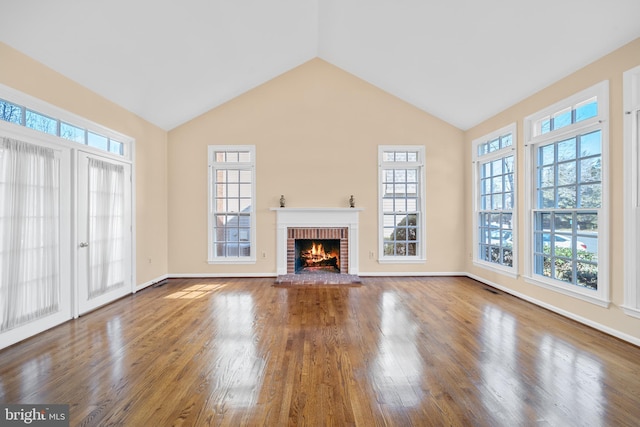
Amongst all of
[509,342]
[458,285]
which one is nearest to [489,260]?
[458,285]

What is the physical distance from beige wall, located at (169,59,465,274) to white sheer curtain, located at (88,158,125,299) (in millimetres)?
1381

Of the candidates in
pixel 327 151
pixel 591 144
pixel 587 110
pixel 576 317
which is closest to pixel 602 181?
pixel 591 144

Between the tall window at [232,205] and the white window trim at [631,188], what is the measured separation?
17.3 ft

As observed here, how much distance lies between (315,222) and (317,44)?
3294 millimetres

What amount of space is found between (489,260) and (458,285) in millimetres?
732

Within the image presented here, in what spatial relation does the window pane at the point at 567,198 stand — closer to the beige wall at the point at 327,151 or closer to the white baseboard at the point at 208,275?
the beige wall at the point at 327,151

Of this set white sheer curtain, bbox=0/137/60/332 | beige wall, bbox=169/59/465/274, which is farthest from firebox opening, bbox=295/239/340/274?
white sheer curtain, bbox=0/137/60/332

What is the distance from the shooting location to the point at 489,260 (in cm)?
532

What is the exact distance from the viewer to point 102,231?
417 centimetres

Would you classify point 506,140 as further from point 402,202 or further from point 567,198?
point 402,202

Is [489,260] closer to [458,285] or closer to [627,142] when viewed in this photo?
[458,285]

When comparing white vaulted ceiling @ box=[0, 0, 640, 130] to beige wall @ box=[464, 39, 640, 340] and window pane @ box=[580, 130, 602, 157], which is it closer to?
beige wall @ box=[464, 39, 640, 340]

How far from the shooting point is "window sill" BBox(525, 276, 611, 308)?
10.4 feet

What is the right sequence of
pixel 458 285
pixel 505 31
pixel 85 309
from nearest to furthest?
pixel 505 31, pixel 85 309, pixel 458 285
